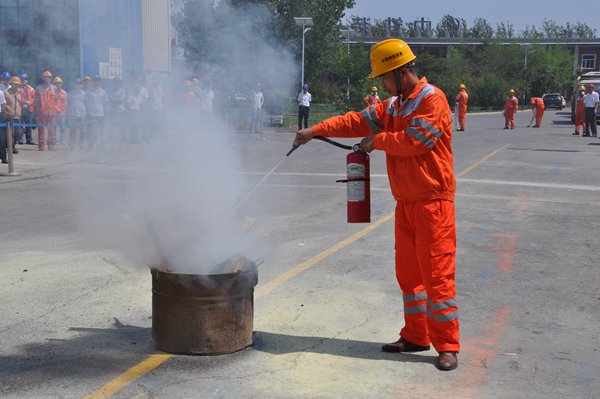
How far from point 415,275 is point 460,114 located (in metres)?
23.2

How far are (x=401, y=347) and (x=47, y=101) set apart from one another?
13312 millimetres

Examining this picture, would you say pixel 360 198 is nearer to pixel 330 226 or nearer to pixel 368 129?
pixel 368 129

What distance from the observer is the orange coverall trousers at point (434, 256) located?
11.8 ft

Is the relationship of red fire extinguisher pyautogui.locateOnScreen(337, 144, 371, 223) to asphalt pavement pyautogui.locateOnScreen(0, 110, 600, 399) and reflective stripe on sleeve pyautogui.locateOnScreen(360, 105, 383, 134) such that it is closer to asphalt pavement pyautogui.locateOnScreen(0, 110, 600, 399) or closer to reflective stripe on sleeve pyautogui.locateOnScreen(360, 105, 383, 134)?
reflective stripe on sleeve pyautogui.locateOnScreen(360, 105, 383, 134)

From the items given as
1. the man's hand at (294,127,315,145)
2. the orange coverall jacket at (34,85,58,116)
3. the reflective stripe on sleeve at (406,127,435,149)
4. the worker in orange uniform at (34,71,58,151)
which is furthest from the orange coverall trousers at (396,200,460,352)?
the orange coverall jacket at (34,85,58,116)

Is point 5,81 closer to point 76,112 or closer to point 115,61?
point 76,112

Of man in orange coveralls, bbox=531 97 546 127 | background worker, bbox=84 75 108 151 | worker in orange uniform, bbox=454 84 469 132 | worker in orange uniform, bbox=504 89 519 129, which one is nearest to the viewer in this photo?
background worker, bbox=84 75 108 151

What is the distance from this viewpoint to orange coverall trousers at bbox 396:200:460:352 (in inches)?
141

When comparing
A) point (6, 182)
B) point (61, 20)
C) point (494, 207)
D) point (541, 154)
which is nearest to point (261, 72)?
point (61, 20)

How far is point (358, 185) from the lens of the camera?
420 cm

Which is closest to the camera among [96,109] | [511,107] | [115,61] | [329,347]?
[329,347]

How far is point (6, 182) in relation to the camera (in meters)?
11.1

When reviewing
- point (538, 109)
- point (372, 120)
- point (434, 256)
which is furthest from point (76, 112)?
point (538, 109)

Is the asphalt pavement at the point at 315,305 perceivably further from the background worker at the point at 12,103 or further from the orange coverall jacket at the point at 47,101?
the orange coverall jacket at the point at 47,101
